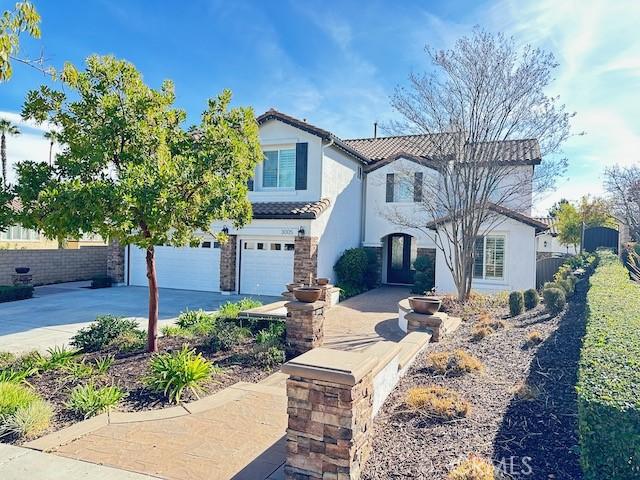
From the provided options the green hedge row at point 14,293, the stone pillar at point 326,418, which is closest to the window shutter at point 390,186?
the green hedge row at point 14,293

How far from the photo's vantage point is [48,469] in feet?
14.7

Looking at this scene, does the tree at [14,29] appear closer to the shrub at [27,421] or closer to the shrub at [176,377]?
the shrub at [27,421]

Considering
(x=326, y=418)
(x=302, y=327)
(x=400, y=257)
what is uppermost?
(x=400, y=257)

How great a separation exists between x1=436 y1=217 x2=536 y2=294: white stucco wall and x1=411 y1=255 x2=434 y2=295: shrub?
182cm

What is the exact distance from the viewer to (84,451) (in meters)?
4.88

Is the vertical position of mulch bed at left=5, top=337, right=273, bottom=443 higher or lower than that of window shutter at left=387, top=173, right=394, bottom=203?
lower

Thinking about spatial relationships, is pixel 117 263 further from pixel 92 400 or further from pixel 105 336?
pixel 92 400

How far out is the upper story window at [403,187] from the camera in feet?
62.4

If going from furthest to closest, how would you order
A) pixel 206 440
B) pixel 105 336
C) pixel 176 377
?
pixel 105 336
pixel 176 377
pixel 206 440

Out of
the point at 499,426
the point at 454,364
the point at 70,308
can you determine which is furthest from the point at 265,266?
the point at 499,426

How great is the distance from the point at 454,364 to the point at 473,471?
3136 millimetres

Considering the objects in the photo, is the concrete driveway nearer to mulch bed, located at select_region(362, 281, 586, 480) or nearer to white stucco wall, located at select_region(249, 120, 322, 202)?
white stucco wall, located at select_region(249, 120, 322, 202)

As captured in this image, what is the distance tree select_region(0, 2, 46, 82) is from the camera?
13.3 feet

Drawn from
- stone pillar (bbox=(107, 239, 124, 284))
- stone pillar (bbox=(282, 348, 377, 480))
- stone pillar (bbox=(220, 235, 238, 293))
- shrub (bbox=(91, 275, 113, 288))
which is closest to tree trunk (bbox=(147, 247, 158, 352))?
stone pillar (bbox=(282, 348, 377, 480))
